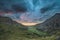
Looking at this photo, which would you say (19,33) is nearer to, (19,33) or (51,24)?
(19,33)

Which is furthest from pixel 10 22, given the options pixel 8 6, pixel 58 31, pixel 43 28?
pixel 58 31

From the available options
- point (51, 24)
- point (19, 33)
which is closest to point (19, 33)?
point (19, 33)

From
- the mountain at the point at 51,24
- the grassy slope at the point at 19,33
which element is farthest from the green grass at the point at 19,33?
the mountain at the point at 51,24

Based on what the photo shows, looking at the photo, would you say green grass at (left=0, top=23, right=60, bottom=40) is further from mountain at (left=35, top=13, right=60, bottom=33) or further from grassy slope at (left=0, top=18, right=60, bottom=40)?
mountain at (left=35, top=13, right=60, bottom=33)

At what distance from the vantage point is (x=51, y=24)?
4.86 metres

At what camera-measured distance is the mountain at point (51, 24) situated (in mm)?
4836

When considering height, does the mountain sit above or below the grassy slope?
above

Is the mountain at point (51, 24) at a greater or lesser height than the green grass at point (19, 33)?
greater

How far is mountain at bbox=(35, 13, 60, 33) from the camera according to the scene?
15.9ft

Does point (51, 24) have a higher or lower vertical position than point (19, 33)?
higher

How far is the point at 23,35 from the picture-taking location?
4777 millimetres

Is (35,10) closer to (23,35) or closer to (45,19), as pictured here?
(45,19)

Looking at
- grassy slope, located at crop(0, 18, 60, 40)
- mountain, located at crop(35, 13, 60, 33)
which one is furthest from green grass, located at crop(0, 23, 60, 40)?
mountain, located at crop(35, 13, 60, 33)

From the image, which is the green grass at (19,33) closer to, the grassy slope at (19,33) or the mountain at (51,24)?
the grassy slope at (19,33)
